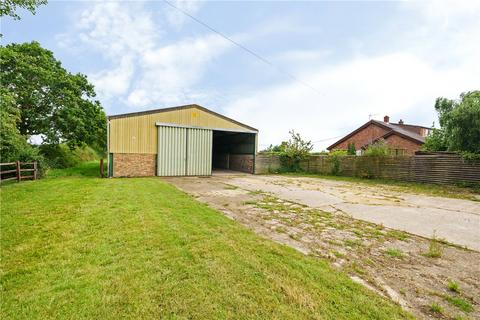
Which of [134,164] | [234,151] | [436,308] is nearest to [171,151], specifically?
[134,164]

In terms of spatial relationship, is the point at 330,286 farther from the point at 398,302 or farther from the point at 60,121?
the point at 60,121

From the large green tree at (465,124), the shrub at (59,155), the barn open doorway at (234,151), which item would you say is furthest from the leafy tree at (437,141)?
the shrub at (59,155)

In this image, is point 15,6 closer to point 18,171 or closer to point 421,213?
point 18,171

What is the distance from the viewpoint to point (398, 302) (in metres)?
2.23

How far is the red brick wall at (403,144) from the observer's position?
22.3m

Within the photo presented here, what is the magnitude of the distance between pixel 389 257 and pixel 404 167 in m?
11.9

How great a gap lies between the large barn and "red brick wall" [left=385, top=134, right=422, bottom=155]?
1662 cm

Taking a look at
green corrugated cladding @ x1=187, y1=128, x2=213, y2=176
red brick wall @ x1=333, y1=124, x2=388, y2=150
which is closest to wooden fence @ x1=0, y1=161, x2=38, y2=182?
green corrugated cladding @ x1=187, y1=128, x2=213, y2=176

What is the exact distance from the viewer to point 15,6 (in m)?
5.90

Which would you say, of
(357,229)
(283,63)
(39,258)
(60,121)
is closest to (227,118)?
(283,63)

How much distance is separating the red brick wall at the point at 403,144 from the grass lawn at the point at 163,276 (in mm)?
23840

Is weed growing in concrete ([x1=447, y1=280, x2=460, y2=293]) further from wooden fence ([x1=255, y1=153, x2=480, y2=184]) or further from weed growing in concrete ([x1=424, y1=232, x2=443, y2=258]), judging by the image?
wooden fence ([x1=255, y1=153, x2=480, y2=184])

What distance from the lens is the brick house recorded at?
22519 mm

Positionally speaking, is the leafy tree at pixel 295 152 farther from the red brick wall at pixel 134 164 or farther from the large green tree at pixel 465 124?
the red brick wall at pixel 134 164
